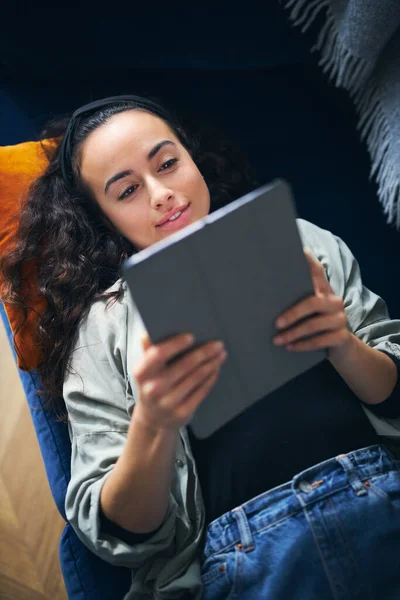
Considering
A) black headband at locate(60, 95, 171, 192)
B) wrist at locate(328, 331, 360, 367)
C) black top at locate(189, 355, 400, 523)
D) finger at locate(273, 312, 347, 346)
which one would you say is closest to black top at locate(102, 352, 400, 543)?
black top at locate(189, 355, 400, 523)

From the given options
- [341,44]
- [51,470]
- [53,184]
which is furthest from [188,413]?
[341,44]

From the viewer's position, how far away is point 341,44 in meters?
1.04

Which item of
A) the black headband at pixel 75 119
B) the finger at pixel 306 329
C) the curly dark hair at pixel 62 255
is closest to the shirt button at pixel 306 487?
the finger at pixel 306 329

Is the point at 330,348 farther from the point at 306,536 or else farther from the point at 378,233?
the point at 378,233

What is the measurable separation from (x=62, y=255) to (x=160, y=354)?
50cm

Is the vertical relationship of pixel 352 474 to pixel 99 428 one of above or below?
below

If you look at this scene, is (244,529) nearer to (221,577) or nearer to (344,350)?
(221,577)

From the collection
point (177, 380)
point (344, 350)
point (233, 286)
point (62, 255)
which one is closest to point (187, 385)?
point (177, 380)

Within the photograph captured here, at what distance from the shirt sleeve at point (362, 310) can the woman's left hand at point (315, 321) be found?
21cm

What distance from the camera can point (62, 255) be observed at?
1.04m

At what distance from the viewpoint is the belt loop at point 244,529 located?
790 mm

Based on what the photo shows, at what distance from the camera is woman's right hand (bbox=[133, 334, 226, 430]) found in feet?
1.96

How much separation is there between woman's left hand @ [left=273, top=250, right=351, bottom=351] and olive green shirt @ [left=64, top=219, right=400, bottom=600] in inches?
8.1

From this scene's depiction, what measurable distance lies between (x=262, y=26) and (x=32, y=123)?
51 centimetres
